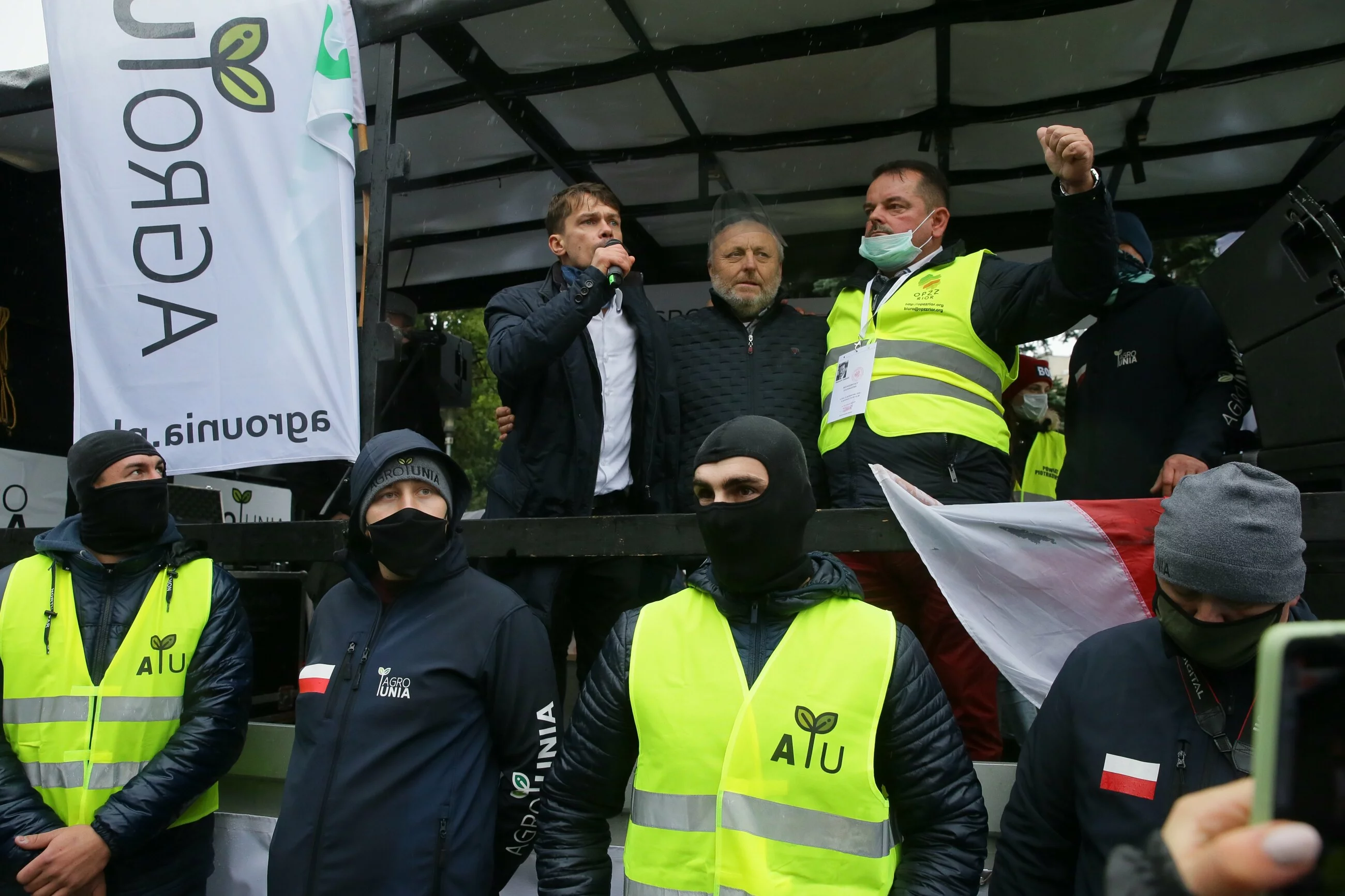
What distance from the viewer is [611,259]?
2.85 metres

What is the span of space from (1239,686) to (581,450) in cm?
182

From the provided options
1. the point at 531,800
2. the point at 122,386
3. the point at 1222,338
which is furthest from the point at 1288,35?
the point at 122,386

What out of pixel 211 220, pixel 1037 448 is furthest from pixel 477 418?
pixel 211 220

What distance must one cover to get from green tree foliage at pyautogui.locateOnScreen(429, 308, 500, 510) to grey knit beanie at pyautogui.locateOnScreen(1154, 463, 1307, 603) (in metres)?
9.52

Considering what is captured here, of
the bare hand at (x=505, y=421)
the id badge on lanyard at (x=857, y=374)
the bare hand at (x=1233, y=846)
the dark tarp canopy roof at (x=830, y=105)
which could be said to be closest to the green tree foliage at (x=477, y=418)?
the dark tarp canopy roof at (x=830, y=105)

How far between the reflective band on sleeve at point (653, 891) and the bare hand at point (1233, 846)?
1225 millimetres

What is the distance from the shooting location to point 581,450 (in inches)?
115

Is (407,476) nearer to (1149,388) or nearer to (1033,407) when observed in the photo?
(1149,388)

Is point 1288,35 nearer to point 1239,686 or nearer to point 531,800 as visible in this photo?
point 1239,686

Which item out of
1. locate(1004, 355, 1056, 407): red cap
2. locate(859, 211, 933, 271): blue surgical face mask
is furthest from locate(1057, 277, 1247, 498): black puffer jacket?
locate(1004, 355, 1056, 407): red cap

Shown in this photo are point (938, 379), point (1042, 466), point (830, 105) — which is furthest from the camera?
point (1042, 466)

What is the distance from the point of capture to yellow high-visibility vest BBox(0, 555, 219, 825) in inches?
103

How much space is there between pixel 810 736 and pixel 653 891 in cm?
41

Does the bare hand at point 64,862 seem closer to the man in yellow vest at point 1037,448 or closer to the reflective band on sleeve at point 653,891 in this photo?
the reflective band on sleeve at point 653,891
